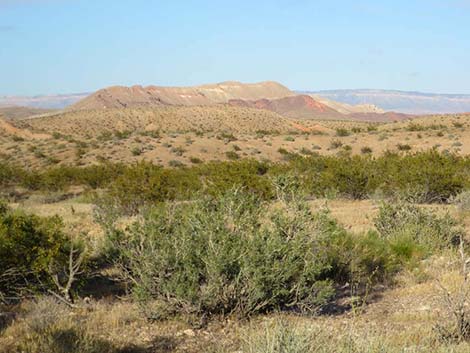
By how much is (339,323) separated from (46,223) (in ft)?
16.0

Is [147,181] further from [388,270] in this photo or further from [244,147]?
[244,147]

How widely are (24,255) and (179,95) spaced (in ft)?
440

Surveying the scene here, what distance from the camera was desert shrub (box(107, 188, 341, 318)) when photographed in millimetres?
6297

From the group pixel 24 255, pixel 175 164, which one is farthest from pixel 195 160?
pixel 24 255

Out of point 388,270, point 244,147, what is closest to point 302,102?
point 244,147

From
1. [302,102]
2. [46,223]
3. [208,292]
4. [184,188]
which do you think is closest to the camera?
[208,292]

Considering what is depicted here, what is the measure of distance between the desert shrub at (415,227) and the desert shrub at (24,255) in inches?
228

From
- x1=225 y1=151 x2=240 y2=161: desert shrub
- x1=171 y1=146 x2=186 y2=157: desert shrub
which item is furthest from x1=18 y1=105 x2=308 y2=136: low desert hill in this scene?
x1=225 y1=151 x2=240 y2=161: desert shrub

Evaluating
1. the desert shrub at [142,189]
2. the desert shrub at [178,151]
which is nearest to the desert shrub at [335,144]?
the desert shrub at [178,151]

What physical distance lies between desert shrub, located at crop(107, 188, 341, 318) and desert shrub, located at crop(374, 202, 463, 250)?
3.31 m

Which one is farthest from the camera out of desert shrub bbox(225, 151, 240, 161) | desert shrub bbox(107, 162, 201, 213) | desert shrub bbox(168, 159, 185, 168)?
desert shrub bbox(225, 151, 240, 161)

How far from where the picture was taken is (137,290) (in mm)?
6379

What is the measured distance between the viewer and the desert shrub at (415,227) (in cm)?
984

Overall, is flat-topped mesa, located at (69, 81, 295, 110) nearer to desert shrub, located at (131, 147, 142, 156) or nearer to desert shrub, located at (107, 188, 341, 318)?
desert shrub, located at (131, 147, 142, 156)
